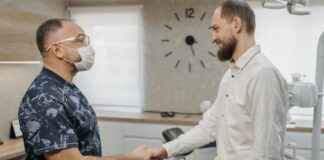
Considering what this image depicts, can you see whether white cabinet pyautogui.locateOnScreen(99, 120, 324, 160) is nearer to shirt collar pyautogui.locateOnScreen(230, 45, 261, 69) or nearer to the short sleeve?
shirt collar pyautogui.locateOnScreen(230, 45, 261, 69)

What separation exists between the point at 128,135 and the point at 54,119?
2.42 metres

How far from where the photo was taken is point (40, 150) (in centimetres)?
151

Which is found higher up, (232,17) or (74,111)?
(232,17)

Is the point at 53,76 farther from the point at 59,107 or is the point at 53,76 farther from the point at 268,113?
the point at 268,113

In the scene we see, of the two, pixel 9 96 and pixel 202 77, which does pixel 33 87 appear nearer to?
pixel 9 96

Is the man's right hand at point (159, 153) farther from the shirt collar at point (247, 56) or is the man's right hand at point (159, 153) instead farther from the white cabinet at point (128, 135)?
the white cabinet at point (128, 135)

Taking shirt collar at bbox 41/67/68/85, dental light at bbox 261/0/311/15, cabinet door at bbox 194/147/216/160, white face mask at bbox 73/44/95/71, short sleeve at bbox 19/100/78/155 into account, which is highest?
dental light at bbox 261/0/311/15

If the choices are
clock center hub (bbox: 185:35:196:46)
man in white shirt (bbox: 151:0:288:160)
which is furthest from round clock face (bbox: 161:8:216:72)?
man in white shirt (bbox: 151:0:288:160)

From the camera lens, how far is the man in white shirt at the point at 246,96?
59.9 inches

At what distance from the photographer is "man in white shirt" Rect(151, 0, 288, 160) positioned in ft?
4.99

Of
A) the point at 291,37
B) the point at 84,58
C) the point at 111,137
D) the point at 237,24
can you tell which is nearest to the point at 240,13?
the point at 237,24

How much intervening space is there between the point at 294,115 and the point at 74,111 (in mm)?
2821

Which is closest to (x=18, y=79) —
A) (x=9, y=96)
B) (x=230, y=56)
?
(x=9, y=96)

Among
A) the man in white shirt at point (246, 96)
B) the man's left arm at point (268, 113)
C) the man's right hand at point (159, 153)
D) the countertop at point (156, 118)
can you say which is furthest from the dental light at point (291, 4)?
the countertop at point (156, 118)
